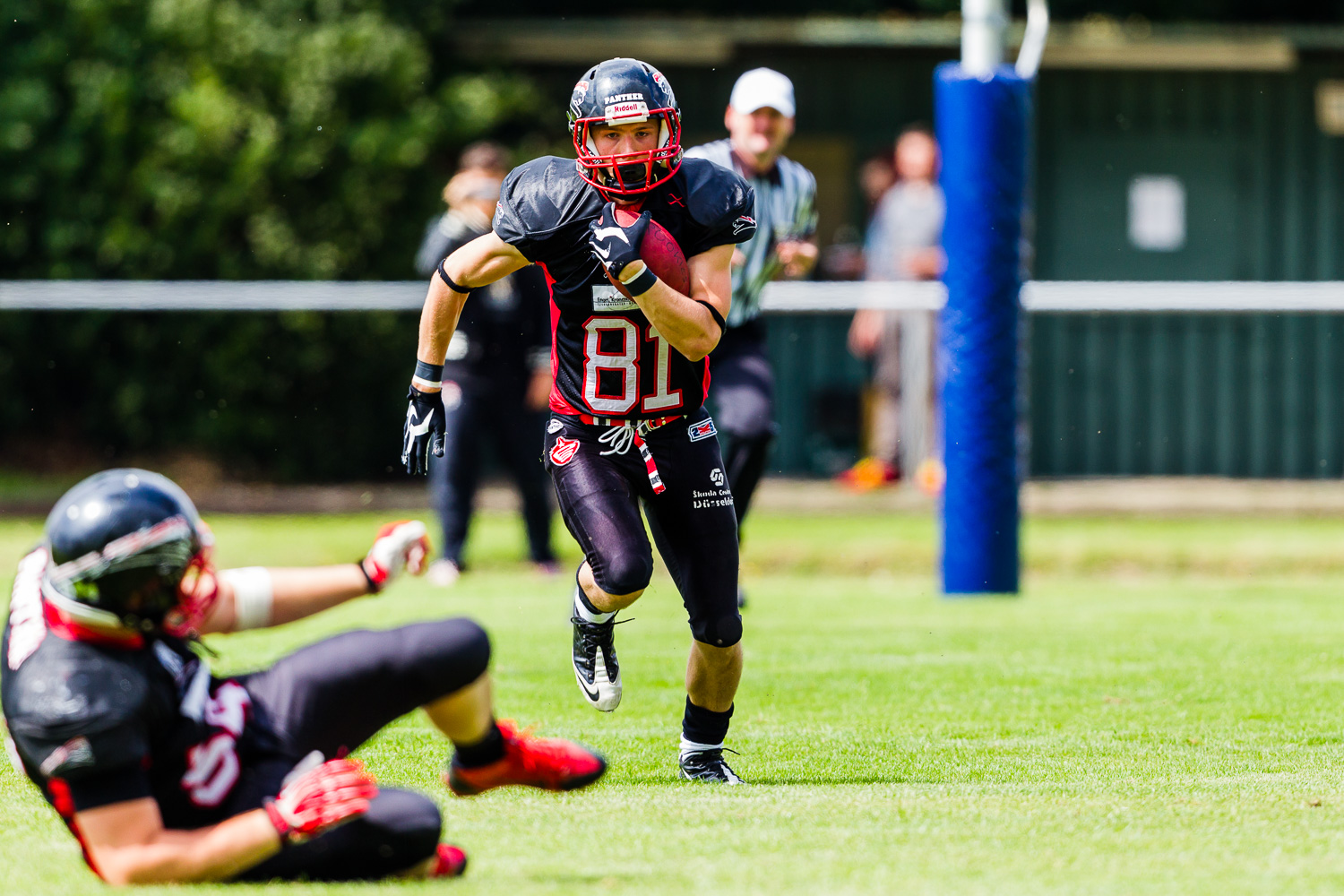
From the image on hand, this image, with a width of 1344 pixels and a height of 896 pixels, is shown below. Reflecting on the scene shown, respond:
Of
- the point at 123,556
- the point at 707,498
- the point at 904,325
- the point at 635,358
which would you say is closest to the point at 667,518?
the point at 707,498

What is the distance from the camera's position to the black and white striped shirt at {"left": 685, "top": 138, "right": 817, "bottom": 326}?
27.7 feet

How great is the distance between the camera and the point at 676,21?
15586 mm

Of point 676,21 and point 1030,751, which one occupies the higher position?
point 676,21

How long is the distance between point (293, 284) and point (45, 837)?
31.6ft

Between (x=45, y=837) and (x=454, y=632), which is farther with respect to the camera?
(x=45, y=837)

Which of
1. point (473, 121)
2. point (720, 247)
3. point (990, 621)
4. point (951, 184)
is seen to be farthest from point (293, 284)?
point (720, 247)

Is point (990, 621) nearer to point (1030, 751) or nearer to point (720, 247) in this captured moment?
point (1030, 751)

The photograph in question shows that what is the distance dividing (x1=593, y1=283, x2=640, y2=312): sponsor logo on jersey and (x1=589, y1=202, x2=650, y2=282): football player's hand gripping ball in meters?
0.25

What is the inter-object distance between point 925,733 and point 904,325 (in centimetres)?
726

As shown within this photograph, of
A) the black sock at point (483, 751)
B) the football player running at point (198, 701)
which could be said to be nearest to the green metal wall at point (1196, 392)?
the black sock at point (483, 751)

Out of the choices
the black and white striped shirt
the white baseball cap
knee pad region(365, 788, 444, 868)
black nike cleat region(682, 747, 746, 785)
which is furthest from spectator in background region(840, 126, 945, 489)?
knee pad region(365, 788, 444, 868)

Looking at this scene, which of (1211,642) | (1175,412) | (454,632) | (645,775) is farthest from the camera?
(1175,412)

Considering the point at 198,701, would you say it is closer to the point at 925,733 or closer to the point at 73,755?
the point at 73,755

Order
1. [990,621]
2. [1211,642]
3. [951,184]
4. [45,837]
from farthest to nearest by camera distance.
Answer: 1. [951,184]
2. [990,621]
3. [1211,642]
4. [45,837]
